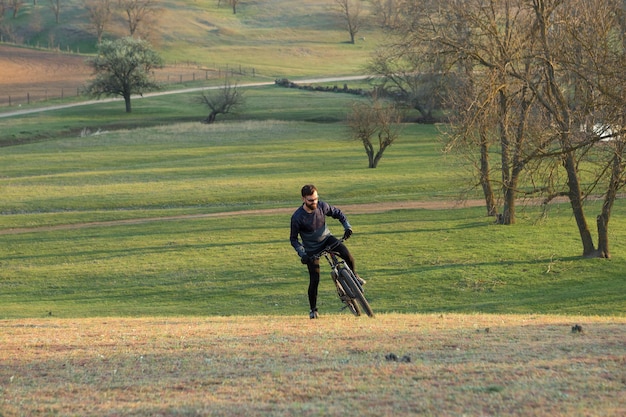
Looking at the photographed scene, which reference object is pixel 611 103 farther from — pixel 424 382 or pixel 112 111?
pixel 112 111

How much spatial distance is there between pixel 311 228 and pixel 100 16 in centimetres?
15189

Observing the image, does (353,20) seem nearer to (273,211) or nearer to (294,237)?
(273,211)

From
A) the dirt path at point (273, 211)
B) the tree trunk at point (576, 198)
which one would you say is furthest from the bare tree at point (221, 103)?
the tree trunk at point (576, 198)

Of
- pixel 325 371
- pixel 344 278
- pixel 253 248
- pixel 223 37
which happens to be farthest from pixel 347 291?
pixel 223 37

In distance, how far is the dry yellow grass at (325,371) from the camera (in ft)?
26.5

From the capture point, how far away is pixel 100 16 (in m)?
156

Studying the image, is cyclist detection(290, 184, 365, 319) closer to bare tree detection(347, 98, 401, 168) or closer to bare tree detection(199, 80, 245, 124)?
bare tree detection(347, 98, 401, 168)

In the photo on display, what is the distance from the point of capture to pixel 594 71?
21453 millimetres

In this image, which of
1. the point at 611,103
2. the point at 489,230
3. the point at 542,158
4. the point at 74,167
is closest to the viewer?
the point at 611,103

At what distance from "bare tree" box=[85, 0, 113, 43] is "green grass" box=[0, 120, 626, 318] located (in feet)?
341

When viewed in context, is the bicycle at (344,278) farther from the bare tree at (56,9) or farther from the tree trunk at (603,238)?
the bare tree at (56,9)

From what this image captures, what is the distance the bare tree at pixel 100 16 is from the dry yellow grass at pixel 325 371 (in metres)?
146

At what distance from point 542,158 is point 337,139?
4989cm

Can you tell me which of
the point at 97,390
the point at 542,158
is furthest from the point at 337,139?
the point at 97,390
